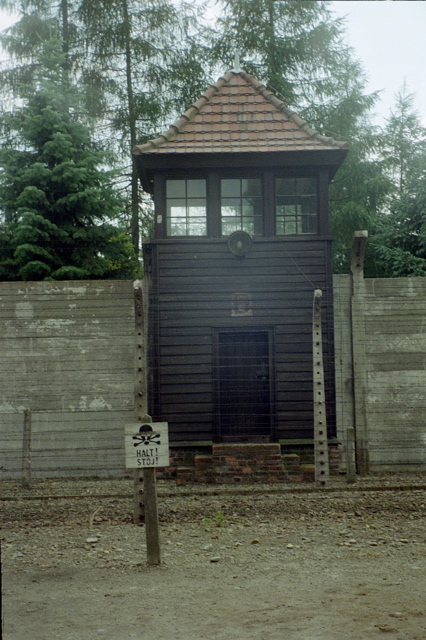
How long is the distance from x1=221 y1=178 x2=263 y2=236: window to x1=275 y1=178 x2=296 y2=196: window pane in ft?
0.94

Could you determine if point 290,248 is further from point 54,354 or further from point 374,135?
point 374,135

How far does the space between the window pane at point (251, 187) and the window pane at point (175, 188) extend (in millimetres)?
957

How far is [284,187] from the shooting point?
463 inches

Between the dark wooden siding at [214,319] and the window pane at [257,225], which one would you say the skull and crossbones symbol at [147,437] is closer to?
the dark wooden siding at [214,319]

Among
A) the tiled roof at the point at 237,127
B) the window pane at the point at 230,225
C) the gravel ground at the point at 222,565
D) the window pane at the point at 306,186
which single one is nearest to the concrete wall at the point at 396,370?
the gravel ground at the point at 222,565

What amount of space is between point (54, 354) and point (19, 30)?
36.1ft

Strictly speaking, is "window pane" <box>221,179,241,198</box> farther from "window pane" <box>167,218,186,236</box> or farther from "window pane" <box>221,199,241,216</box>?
"window pane" <box>167,218,186,236</box>

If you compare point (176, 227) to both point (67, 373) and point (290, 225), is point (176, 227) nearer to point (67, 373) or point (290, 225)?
point (290, 225)

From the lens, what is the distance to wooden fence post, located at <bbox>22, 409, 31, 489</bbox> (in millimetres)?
10133

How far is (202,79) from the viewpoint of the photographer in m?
19.9

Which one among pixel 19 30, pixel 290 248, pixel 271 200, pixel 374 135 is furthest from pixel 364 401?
pixel 19 30

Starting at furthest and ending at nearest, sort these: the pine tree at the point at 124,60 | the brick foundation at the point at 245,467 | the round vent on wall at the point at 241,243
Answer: the pine tree at the point at 124,60 < the round vent on wall at the point at 241,243 < the brick foundation at the point at 245,467

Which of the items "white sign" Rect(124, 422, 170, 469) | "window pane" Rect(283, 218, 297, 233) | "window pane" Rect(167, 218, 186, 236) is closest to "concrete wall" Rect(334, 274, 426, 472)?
"window pane" Rect(283, 218, 297, 233)

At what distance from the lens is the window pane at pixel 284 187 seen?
1175cm
